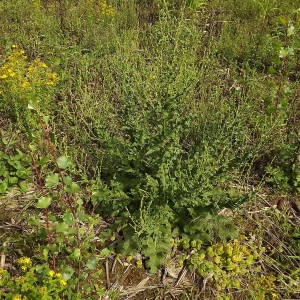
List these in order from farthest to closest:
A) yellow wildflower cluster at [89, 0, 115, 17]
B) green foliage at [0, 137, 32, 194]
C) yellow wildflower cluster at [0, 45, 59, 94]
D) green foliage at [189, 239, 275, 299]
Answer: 1. yellow wildflower cluster at [89, 0, 115, 17]
2. yellow wildflower cluster at [0, 45, 59, 94]
3. green foliage at [0, 137, 32, 194]
4. green foliage at [189, 239, 275, 299]

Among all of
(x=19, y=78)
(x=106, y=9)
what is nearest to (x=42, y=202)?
(x=19, y=78)

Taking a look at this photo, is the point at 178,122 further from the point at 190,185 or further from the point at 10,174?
the point at 10,174

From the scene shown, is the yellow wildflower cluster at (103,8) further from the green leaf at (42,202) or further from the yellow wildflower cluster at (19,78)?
the green leaf at (42,202)

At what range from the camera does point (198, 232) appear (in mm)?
2775

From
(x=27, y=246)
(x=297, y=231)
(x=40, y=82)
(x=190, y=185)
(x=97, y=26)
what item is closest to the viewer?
(x=190, y=185)

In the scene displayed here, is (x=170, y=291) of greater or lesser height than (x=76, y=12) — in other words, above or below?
below

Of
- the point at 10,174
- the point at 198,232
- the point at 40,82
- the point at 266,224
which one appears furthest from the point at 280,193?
the point at 40,82

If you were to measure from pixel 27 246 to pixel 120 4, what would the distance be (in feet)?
14.1

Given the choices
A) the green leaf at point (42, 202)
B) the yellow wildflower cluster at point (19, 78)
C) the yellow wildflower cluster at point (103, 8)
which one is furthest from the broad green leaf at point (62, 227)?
the yellow wildflower cluster at point (103, 8)

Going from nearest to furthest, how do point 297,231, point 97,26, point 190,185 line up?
point 190,185 < point 297,231 < point 97,26

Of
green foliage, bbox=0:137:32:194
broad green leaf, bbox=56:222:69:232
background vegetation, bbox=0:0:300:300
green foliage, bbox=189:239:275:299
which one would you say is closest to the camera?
broad green leaf, bbox=56:222:69:232

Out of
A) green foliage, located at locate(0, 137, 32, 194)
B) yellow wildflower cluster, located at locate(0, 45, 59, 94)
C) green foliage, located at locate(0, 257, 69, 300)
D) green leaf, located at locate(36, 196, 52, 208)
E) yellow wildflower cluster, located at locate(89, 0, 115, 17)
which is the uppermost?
green leaf, located at locate(36, 196, 52, 208)

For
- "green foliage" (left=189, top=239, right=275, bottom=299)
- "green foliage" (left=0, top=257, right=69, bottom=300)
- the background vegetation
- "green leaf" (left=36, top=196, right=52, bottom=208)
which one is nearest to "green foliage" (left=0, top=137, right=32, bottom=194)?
the background vegetation

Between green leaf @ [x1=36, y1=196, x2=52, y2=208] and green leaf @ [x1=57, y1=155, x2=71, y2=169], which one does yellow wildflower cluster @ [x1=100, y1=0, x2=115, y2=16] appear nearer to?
green leaf @ [x1=57, y1=155, x2=71, y2=169]
